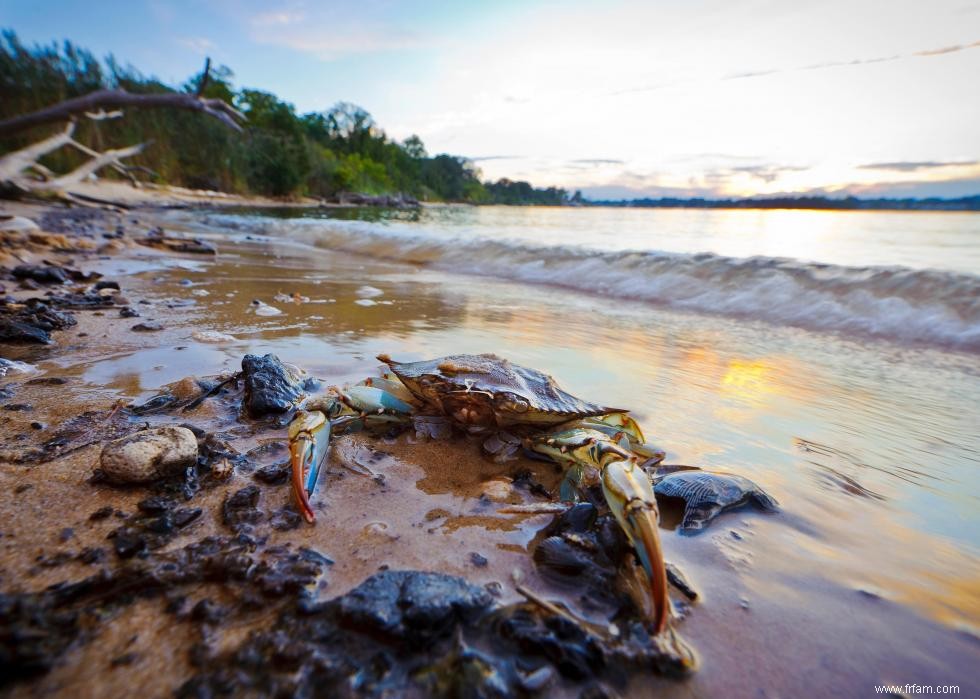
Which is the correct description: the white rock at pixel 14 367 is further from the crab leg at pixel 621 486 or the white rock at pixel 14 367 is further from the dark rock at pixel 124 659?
the crab leg at pixel 621 486

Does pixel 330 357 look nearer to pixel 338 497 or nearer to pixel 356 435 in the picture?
pixel 356 435

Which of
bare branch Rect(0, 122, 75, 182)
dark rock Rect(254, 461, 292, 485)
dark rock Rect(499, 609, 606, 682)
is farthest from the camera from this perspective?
bare branch Rect(0, 122, 75, 182)

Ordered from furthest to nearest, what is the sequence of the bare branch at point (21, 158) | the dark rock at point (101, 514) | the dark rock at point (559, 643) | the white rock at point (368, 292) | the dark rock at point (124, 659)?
the bare branch at point (21, 158) → the white rock at point (368, 292) → the dark rock at point (101, 514) → the dark rock at point (559, 643) → the dark rock at point (124, 659)

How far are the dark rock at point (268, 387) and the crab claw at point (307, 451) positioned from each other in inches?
22.4

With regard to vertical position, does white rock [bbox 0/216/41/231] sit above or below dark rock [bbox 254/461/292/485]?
below

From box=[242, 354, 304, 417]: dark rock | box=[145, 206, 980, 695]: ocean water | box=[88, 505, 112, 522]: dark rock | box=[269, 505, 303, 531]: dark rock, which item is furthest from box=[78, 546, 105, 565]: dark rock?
box=[145, 206, 980, 695]: ocean water

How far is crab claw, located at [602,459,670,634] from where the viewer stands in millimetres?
1316

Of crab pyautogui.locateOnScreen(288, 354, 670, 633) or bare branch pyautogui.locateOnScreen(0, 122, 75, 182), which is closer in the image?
crab pyautogui.locateOnScreen(288, 354, 670, 633)

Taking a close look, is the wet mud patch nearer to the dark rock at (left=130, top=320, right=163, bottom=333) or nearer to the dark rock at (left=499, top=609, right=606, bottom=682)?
the dark rock at (left=499, top=609, right=606, bottom=682)

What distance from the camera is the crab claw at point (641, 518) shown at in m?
1.32

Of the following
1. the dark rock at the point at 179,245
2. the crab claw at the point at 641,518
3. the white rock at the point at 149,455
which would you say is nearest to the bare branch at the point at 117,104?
the dark rock at the point at 179,245

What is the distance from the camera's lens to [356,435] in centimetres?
248

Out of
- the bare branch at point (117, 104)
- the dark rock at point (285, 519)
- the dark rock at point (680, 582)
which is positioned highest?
the bare branch at point (117, 104)

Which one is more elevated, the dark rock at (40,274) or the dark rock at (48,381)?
the dark rock at (48,381)
